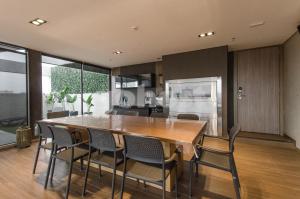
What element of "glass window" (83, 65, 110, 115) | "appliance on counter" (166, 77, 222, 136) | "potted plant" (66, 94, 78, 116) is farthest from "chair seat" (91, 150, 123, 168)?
"glass window" (83, 65, 110, 115)

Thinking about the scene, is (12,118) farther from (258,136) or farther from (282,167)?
(258,136)

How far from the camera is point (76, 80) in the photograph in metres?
5.66

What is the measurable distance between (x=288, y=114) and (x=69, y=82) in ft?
21.2

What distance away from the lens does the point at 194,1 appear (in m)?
2.13

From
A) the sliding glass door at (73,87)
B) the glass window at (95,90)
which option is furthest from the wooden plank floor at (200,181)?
the glass window at (95,90)

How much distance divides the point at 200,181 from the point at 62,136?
1.98 metres

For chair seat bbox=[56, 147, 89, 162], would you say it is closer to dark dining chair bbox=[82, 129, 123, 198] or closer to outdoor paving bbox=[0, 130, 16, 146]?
dark dining chair bbox=[82, 129, 123, 198]

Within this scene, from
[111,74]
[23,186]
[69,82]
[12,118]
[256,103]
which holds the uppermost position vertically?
[111,74]

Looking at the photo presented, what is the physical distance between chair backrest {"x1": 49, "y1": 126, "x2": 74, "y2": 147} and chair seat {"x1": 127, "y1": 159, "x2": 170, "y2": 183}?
31.9 inches

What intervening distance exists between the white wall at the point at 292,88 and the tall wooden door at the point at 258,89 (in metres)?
Result: 0.23

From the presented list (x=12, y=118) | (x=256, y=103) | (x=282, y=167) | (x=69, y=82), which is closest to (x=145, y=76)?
(x=69, y=82)

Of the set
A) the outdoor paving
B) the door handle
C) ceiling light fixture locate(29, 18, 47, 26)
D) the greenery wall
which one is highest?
ceiling light fixture locate(29, 18, 47, 26)

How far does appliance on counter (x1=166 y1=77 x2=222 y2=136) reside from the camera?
4.20 metres

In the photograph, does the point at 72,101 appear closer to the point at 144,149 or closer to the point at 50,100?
the point at 50,100
